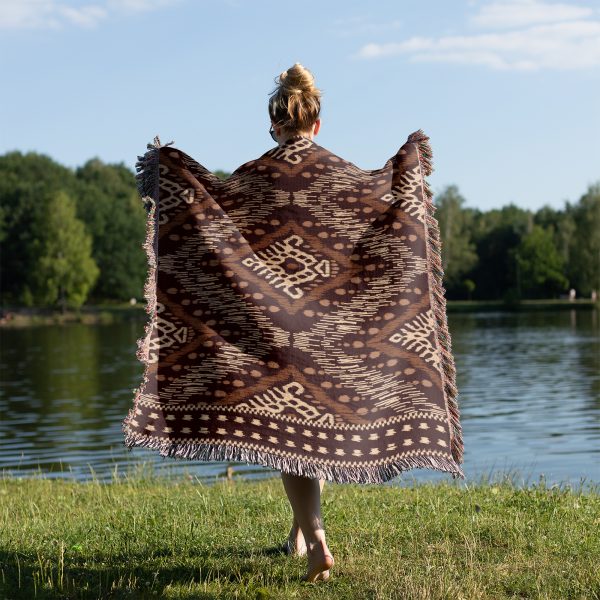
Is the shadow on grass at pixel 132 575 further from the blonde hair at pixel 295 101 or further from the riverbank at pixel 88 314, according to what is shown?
the riverbank at pixel 88 314

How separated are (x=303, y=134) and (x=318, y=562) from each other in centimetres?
208

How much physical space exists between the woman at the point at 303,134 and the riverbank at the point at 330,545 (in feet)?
0.46

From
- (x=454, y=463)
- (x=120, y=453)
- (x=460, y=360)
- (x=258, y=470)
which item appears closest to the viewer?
(x=454, y=463)

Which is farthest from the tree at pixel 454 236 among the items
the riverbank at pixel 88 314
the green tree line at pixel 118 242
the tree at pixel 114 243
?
the tree at pixel 114 243

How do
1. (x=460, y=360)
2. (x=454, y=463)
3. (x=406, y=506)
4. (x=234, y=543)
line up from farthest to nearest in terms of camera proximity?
1. (x=460, y=360)
2. (x=406, y=506)
3. (x=234, y=543)
4. (x=454, y=463)

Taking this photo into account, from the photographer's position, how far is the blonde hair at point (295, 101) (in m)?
5.09

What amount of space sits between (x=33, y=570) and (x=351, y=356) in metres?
2.01

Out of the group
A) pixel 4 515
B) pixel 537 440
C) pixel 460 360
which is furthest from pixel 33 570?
pixel 460 360

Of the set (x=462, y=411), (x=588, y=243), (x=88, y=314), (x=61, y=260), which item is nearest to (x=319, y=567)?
(x=462, y=411)

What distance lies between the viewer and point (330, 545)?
5.64 metres

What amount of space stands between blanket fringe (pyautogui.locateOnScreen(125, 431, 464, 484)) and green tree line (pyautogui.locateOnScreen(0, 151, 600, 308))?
63815mm

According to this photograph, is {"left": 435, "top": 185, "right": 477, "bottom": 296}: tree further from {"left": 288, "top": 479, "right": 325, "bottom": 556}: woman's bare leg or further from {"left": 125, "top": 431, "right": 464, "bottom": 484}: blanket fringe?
{"left": 125, "top": 431, "right": 464, "bottom": 484}: blanket fringe

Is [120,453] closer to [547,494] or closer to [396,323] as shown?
[547,494]

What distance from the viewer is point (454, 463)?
16.6 ft
